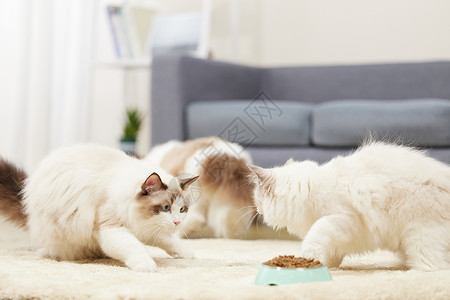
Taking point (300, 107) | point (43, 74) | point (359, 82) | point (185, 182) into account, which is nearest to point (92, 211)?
point (185, 182)

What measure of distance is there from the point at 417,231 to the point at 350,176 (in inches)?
9.0

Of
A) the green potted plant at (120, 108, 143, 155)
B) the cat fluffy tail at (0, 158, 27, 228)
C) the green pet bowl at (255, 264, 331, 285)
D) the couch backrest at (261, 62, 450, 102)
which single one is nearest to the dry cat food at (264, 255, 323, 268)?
the green pet bowl at (255, 264, 331, 285)

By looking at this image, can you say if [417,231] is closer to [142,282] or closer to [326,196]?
[326,196]

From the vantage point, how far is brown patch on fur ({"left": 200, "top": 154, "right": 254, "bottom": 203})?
2.26 metres

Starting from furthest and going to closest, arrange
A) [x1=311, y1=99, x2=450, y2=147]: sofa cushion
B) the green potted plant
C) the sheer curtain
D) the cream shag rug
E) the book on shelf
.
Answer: the book on shelf
the green potted plant
the sheer curtain
[x1=311, y1=99, x2=450, y2=147]: sofa cushion
the cream shag rug

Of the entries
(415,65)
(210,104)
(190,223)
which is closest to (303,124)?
(210,104)

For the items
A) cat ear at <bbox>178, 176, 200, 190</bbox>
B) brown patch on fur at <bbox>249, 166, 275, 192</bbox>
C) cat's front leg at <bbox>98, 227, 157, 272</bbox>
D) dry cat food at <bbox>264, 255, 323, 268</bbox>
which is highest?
brown patch on fur at <bbox>249, 166, 275, 192</bbox>

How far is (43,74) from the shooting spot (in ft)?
11.3

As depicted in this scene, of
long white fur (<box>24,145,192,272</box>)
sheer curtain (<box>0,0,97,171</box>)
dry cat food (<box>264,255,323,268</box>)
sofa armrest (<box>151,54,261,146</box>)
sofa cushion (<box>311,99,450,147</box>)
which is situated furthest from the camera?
sheer curtain (<box>0,0,97,171</box>)

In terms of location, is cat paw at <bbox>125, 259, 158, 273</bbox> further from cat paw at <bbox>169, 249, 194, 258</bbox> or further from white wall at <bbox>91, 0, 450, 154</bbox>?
white wall at <bbox>91, 0, 450, 154</bbox>

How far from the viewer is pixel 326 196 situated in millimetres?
1577

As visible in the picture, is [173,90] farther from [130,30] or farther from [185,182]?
[185,182]

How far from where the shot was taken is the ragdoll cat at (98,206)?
157 centimetres

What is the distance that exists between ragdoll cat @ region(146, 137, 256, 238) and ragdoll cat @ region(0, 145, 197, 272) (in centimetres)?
50
